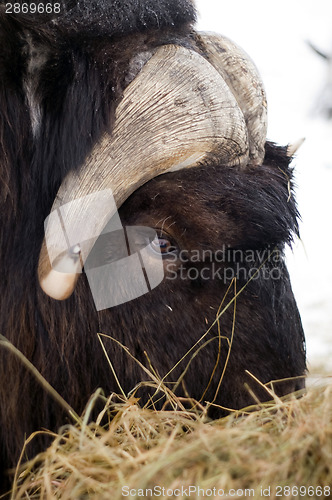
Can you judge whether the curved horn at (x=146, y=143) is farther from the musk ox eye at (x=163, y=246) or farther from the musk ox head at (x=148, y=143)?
the musk ox eye at (x=163, y=246)

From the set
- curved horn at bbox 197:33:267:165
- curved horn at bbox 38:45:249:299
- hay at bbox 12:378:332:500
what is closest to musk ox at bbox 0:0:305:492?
curved horn at bbox 38:45:249:299

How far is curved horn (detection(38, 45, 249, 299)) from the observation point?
178 cm

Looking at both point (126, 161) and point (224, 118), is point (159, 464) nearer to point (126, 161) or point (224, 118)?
point (126, 161)

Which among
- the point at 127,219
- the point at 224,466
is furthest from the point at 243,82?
the point at 224,466

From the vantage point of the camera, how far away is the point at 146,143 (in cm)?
186

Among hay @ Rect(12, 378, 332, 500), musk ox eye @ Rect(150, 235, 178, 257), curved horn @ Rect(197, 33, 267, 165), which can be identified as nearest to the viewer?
hay @ Rect(12, 378, 332, 500)

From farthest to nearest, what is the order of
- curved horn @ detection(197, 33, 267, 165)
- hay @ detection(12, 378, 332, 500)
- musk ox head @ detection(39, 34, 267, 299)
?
1. curved horn @ detection(197, 33, 267, 165)
2. musk ox head @ detection(39, 34, 267, 299)
3. hay @ detection(12, 378, 332, 500)

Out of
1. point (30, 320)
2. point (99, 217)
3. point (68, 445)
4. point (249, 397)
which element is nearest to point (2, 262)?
point (30, 320)

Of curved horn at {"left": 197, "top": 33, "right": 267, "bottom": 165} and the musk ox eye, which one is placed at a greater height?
curved horn at {"left": 197, "top": 33, "right": 267, "bottom": 165}

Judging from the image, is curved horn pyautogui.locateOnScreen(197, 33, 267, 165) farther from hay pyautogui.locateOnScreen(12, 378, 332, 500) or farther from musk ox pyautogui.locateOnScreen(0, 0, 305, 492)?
hay pyautogui.locateOnScreen(12, 378, 332, 500)

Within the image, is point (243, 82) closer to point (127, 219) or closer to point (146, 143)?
point (146, 143)

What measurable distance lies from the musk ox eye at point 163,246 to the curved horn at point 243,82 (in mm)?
461

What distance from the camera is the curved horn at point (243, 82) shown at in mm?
2100

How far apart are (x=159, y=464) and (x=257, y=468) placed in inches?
7.5
